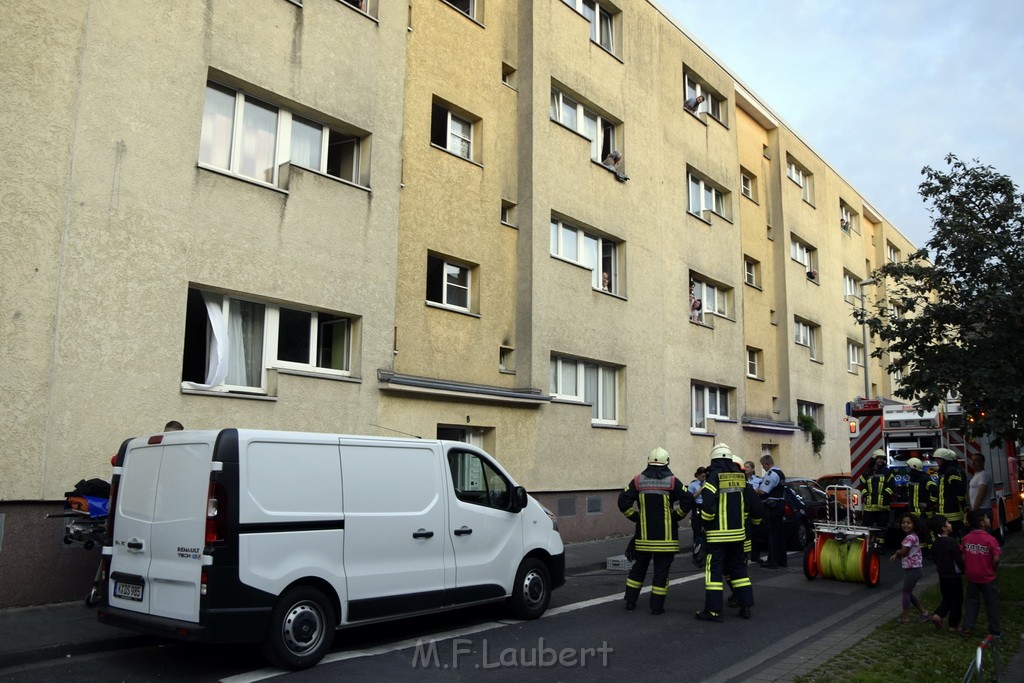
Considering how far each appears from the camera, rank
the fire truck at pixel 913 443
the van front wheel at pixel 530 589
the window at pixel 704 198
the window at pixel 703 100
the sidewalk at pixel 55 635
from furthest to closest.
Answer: the window at pixel 703 100
the window at pixel 704 198
the fire truck at pixel 913 443
the van front wheel at pixel 530 589
the sidewalk at pixel 55 635

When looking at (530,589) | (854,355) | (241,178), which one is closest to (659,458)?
(530,589)

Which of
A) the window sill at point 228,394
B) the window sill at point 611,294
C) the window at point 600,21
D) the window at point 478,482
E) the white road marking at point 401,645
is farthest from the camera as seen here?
the window at point 600,21

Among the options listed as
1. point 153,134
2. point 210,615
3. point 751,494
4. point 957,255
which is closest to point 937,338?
point 957,255

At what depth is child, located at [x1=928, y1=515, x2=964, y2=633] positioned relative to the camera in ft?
28.1

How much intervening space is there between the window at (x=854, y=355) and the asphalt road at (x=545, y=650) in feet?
84.1

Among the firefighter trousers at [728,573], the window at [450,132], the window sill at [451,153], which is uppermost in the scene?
the window at [450,132]

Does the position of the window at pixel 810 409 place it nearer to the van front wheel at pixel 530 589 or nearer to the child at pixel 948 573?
the child at pixel 948 573

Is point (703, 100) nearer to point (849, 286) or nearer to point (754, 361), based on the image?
point (754, 361)

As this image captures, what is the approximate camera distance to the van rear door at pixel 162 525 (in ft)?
21.6

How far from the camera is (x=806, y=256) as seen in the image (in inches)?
1239

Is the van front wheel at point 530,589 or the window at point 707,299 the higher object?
the window at point 707,299

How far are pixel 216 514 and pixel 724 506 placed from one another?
5.39m

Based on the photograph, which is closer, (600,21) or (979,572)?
(979,572)

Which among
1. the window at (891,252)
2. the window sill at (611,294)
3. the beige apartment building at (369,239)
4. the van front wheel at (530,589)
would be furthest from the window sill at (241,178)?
the window at (891,252)
